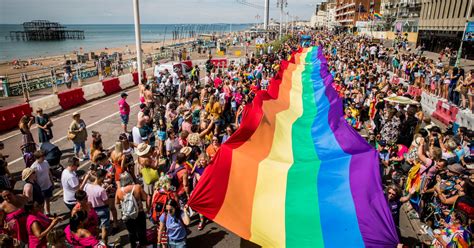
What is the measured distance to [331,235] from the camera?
4473 mm

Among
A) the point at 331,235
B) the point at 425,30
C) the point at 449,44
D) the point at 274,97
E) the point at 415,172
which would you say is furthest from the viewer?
the point at 425,30

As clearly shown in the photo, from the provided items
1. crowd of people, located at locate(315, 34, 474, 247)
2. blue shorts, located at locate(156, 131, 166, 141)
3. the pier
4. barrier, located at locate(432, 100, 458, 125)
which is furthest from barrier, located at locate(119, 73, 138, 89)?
the pier

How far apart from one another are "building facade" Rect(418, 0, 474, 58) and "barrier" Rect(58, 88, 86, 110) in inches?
1399

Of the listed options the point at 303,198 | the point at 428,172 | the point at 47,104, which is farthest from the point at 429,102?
the point at 47,104

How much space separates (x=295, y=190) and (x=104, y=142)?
840 cm

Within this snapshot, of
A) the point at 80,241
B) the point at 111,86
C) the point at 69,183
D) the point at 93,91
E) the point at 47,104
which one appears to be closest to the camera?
the point at 80,241

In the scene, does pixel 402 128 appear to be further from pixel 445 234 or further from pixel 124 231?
pixel 124 231

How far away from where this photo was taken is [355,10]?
370 ft

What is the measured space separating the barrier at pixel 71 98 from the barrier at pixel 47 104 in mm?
272

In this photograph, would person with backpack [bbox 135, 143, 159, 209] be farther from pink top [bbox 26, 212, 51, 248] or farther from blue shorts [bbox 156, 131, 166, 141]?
pink top [bbox 26, 212, 51, 248]

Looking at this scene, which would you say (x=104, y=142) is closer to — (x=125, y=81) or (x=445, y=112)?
(x=125, y=81)

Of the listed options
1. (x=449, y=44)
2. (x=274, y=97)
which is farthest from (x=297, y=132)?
(x=449, y=44)

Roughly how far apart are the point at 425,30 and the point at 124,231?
5498 cm

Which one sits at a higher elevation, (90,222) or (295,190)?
(295,190)
